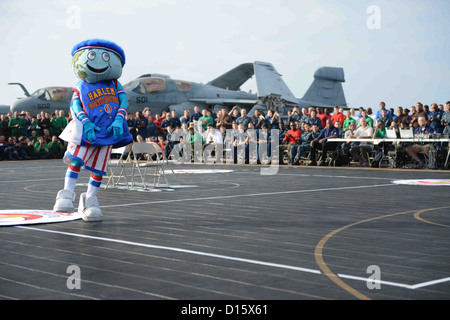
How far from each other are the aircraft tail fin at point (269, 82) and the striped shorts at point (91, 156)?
76.6ft

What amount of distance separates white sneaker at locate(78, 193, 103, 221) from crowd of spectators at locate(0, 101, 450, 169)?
1150cm

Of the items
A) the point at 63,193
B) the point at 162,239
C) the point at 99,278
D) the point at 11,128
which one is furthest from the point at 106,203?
the point at 11,128

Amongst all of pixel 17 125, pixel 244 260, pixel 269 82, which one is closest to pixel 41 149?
pixel 17 125

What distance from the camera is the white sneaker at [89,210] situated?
23.6 ft

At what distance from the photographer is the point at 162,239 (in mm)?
6031

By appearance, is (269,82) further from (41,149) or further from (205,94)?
(41,149)

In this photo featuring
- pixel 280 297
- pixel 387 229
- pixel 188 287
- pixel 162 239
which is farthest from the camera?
pixel 387 229

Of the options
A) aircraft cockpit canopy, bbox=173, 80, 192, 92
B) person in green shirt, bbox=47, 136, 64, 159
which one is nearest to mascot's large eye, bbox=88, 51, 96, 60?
person in green shirt, bbox=47, 136, 64, 159

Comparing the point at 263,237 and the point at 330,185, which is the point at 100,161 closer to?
the point at 263,237

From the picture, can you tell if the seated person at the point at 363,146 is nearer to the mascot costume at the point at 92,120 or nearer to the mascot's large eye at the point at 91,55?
the mascot costume at the point at 92,120

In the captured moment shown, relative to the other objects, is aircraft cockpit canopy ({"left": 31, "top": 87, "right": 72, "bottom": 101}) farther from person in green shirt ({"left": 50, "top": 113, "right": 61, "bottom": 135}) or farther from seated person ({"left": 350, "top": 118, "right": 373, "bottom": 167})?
seated person ({"left": 350, "top": 118, "right": 373, "bottom": 167})

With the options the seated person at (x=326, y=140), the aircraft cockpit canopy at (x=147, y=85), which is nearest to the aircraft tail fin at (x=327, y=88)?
the aircraft cockpit canopy at (x=147, y=85)

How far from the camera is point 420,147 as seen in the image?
56.0 ft

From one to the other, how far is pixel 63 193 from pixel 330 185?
20.2 feet
